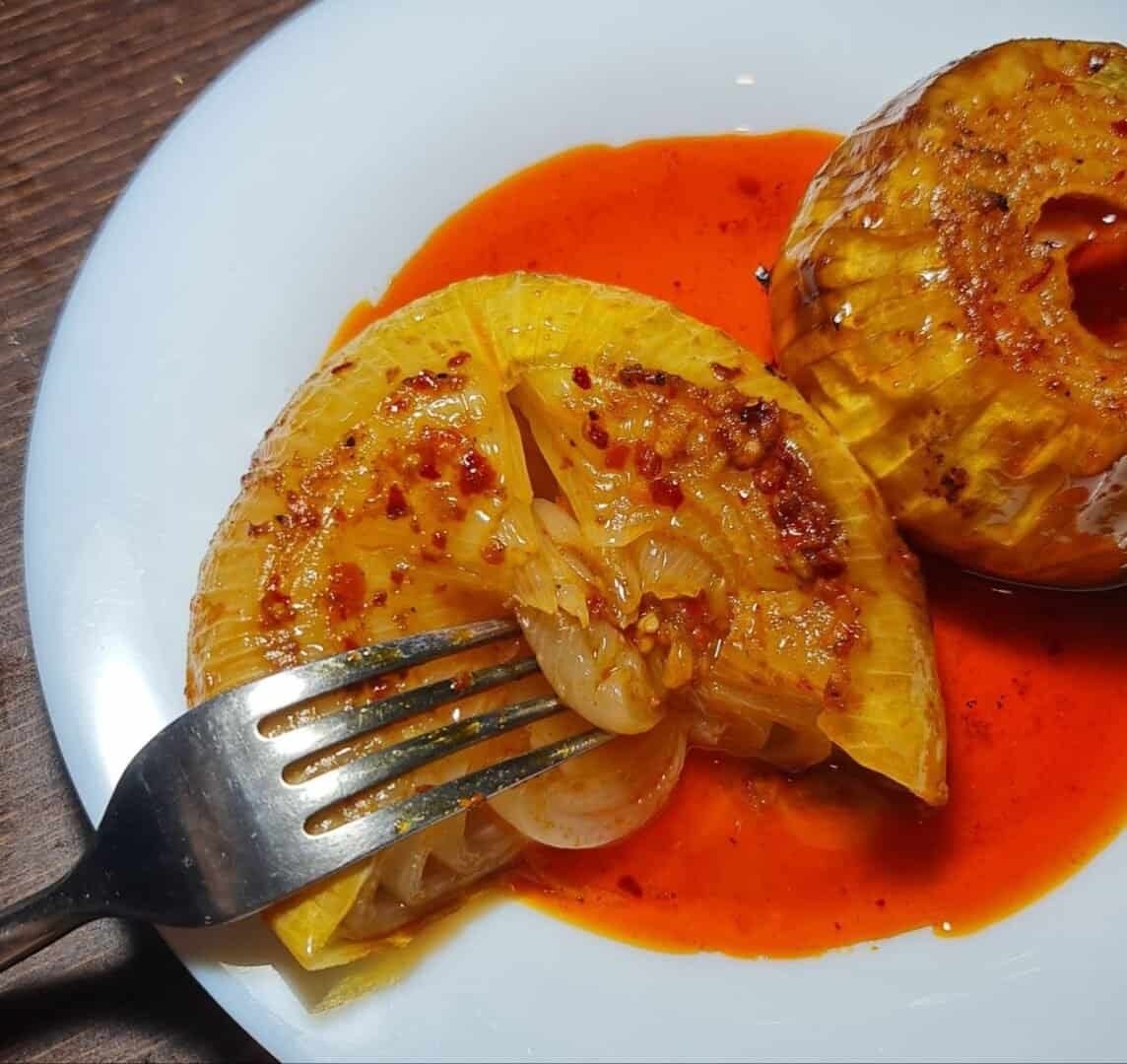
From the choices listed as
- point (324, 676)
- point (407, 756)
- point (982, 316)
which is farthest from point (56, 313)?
point (982, 316)

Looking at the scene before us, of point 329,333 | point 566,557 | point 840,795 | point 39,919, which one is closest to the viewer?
point 39,919

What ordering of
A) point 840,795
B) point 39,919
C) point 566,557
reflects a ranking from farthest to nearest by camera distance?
point 840,795 < point 566,557 < point 39,919

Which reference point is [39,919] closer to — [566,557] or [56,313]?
[566,557]

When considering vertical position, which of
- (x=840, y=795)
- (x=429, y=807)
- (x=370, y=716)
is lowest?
(x=840, y=795)

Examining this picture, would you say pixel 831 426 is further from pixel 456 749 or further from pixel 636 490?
pixel 456 749

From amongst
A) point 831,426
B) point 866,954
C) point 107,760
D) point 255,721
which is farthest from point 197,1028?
point 831,426

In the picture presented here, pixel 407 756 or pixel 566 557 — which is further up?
pixel 566 557

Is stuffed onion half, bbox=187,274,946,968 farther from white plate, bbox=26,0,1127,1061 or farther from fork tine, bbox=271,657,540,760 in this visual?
white plate, bbox=26,0,1127,1061
